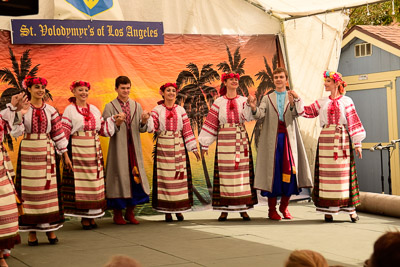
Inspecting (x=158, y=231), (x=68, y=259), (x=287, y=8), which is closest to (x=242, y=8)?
(x=287, y=8)

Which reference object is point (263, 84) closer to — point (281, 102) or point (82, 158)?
point (281, 102)

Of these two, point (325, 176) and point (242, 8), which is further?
point (242, 8)

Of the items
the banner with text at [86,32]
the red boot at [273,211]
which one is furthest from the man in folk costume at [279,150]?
the banner with text at [86,32]

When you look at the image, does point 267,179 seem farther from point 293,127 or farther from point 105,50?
point 105,50

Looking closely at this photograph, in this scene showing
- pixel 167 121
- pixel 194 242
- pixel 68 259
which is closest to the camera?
pixel 68 259

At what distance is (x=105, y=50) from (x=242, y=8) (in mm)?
1908

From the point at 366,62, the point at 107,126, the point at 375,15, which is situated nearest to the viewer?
the point at 107,126

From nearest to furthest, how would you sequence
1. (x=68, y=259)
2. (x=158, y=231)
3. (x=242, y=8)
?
(x=68, y=259) < (x=158, y=231) < (x=242, y=8)

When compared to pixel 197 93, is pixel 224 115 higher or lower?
lower

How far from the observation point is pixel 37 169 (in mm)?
5684

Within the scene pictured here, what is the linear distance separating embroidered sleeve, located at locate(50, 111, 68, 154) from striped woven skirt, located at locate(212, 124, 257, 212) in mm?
1874

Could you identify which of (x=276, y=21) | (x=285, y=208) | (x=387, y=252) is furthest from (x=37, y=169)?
(x=387, y=252)

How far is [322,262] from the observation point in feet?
6.31

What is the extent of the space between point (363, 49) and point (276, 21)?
1.65 meters
